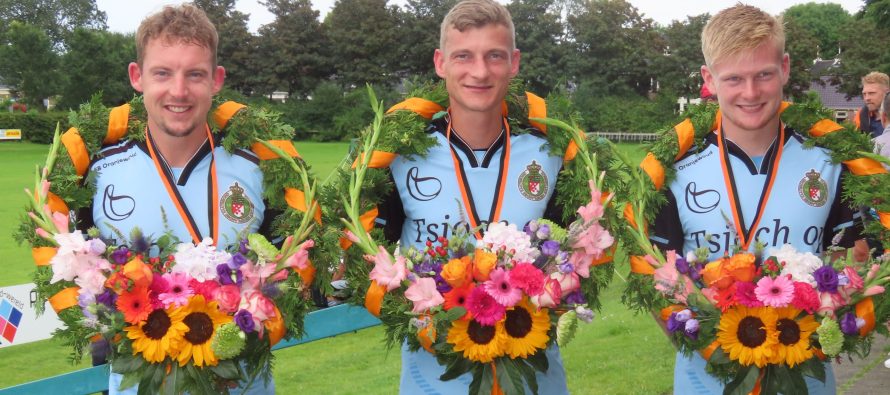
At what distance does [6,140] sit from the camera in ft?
153

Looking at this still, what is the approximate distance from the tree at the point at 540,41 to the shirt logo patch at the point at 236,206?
55.7 metres

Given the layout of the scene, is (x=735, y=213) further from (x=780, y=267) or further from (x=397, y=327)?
(x=397, y=327)

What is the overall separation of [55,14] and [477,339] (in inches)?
3825

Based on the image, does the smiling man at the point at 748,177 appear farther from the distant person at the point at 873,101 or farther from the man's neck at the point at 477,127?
the distant person at the point at 873,101

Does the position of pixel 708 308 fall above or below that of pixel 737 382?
above

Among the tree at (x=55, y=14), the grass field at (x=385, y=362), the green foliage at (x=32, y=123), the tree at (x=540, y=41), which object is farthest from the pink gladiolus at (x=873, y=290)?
the tree at (x=55, y=14)

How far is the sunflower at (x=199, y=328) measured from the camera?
3475 millimetres

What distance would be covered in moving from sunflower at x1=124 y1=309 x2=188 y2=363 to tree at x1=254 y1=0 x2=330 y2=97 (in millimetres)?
61737

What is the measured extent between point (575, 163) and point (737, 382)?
1138 mm

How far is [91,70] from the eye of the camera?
2051 inches

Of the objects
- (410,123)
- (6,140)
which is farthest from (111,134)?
(6,140)

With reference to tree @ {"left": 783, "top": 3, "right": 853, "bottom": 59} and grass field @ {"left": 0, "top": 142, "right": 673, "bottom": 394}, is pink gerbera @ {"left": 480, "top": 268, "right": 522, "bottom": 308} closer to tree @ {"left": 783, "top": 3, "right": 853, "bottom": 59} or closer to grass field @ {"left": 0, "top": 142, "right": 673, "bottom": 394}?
grass field @ {"left": 0, "top": 142, "right": 673, "bottom": 394}

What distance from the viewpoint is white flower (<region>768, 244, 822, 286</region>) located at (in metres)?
3.62

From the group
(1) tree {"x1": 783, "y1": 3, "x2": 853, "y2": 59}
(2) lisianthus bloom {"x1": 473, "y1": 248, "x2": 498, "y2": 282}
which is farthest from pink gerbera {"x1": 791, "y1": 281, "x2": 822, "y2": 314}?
(1) tree {"x1": 783, "y1": 3, "x2": 853, "y2": 59}
